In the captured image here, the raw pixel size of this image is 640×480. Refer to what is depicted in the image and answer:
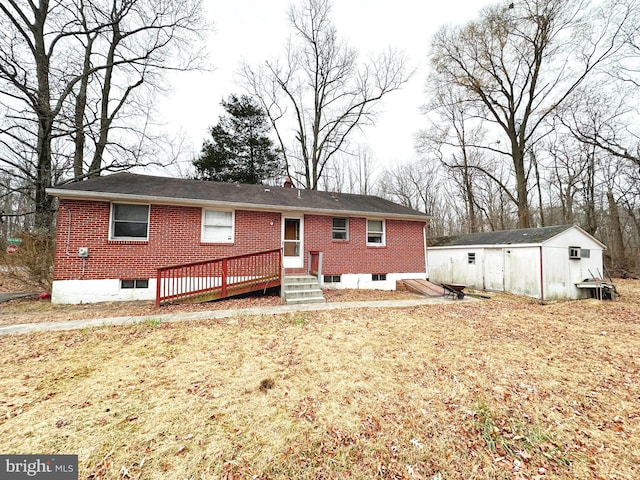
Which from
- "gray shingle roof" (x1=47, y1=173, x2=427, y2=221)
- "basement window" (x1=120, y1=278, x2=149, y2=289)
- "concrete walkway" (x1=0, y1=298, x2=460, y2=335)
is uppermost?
"gray shingle roof" (x1=47, y1=173, x2=427, y2=221)

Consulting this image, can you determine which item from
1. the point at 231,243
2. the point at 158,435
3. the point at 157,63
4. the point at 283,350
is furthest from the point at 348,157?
the point at 158,435

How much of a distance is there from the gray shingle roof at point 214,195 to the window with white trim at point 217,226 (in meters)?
0.55

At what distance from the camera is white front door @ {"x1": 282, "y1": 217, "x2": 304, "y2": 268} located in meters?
9.91

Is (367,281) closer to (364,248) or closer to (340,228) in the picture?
(364,248)

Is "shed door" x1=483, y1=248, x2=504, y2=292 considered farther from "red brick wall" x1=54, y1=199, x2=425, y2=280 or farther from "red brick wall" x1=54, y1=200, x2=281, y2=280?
"red brick wall" x1=54, y1=200, x2=281, y2=280

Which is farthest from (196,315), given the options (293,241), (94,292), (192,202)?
(293,241)

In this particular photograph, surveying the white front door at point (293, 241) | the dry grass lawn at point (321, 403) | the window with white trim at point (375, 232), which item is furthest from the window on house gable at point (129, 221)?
the window with white trim at point (375, 232)

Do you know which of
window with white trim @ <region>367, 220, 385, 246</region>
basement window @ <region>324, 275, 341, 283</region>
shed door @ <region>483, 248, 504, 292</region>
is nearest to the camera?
basement window @ <region>324, 275, 341, 283</region>

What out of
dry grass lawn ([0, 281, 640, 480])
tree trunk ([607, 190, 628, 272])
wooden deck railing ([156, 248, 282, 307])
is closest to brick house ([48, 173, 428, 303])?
wooden deck railing ([156, 248, 282, 307])

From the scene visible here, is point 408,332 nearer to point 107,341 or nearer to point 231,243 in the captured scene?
point 107,341

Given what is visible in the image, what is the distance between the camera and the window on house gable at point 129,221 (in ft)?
26.5

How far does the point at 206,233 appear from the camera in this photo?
29.3ft

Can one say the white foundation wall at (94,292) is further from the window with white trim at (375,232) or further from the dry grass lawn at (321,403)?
the window with white trim at (375,232)

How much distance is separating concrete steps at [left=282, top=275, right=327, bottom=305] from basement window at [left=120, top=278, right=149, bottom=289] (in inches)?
180
